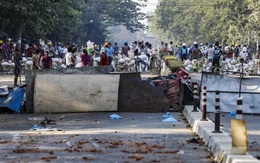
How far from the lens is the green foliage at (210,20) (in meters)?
85.1

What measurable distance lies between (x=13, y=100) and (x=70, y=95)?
186 centimetres

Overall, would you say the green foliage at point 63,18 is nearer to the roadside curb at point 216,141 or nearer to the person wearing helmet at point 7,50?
the person wearing helmet at point 7,50

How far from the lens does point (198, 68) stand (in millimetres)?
47500

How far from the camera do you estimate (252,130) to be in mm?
18281

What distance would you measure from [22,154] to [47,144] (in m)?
1.58

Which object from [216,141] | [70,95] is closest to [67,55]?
[70,95]

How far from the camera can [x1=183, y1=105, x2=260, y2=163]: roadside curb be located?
430 inches

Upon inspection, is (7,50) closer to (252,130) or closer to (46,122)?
(46,122)

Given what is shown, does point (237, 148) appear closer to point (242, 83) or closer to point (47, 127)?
point (47, 127)

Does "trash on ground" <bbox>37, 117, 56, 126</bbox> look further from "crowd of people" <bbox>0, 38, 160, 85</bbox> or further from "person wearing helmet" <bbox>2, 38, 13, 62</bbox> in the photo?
"person wearing helmet" <bbox>2, 38, 13, 62</bbox>

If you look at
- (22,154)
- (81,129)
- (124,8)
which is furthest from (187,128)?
(124,8)

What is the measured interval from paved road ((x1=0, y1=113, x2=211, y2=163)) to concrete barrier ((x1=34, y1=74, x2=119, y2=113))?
1.18 meters

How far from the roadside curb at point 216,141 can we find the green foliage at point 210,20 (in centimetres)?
5743

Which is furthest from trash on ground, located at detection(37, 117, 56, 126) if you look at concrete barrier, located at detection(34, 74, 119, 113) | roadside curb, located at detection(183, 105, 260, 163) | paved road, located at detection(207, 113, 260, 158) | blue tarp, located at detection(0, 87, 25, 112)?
paved road, located at detection(207, 113, 260, 158)
